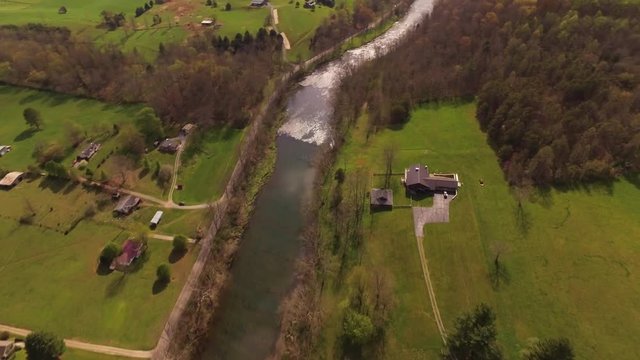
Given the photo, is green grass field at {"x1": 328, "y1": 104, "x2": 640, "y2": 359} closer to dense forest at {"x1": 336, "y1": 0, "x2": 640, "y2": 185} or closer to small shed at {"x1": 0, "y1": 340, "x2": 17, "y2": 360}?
dense forest at {"x1": 336, "y1": 0, "x2": 640, "y2": 185}

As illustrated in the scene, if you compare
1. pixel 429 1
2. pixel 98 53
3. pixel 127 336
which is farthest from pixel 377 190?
pixel 429 1

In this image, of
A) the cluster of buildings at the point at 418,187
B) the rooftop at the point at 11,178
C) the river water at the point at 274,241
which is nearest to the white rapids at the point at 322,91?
the river water at the point at 274,241

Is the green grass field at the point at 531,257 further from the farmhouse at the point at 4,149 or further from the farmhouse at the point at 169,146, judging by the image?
the farmhouse at the point at 4,149

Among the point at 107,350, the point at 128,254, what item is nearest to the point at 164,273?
the point at 128,254

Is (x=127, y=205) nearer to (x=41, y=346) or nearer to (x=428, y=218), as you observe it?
(x=41, y=346)

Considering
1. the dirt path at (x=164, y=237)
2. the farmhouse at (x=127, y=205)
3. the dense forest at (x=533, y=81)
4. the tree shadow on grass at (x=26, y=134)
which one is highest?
the dense forest at (x=533, y=81)
